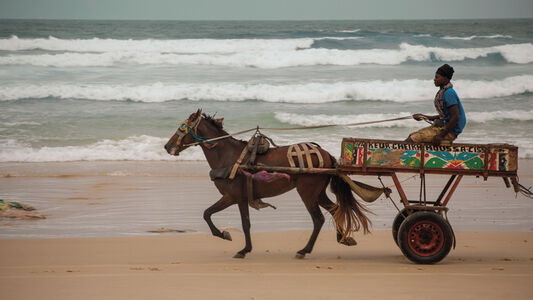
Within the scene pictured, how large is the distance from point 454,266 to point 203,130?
10.2ft

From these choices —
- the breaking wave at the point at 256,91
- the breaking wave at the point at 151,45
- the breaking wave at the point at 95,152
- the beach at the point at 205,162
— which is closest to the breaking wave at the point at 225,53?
the breaking wave at the point at 151,45

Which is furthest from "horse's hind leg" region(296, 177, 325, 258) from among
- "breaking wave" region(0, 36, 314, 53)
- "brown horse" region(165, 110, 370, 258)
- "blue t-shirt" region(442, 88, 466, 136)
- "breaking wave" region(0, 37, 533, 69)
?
"breaking wave" region(0, 36, 314, 53)

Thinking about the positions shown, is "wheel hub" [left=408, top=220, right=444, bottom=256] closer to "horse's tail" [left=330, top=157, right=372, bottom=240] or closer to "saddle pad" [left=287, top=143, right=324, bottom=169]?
"horse's tail" [left=330, top=157, right=372, bottom=240]

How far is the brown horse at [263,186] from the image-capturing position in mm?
7605

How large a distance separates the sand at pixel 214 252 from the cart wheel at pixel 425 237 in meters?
0.15

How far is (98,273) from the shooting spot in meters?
6.61

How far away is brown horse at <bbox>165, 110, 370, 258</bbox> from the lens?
25.0 ft

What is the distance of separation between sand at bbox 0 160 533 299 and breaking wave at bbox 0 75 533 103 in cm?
1114

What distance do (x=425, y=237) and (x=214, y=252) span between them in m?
2.47

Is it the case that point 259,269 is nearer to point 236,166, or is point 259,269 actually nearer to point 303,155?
point 236,166

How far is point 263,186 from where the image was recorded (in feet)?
25.0

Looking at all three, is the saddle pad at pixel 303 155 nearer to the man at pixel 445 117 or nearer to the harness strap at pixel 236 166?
the harness strap at pixel 236 166

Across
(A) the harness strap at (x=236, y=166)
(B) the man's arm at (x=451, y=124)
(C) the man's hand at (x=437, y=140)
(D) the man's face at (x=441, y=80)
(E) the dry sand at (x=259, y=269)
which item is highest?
(D) the man's face at (x=441, y=80)

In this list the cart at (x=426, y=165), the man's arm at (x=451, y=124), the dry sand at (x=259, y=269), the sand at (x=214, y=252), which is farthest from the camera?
the cart at (x=426, y=165)
